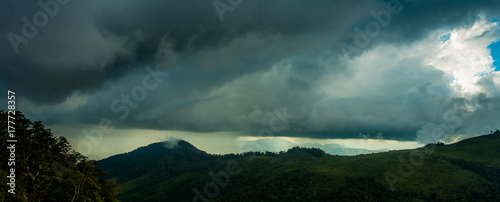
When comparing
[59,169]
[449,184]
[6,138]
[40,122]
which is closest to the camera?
[6,138]

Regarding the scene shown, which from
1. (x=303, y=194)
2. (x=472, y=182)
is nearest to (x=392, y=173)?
(x=472, y=182)

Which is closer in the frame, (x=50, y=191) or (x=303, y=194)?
(x=50, y=191)

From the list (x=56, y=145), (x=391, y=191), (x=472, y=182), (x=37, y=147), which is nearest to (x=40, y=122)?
(x=56, y=145)

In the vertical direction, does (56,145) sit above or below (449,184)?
above

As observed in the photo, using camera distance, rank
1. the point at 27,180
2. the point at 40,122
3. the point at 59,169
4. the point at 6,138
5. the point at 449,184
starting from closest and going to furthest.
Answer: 1. the point at 27,180
2. the point at 6,138
3. the point at 59,169
4. the point at 40,122
5. the point at 449,184

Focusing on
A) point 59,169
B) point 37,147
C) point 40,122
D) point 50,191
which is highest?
point 40,122

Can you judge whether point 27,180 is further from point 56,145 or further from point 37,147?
point 56,145
